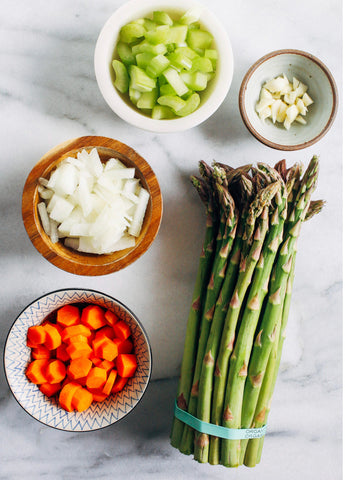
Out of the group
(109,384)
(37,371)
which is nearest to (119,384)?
(109,384)

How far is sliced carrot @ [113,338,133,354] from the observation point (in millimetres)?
1453

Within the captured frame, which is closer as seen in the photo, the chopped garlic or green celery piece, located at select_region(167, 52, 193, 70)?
green celery piece, located at select_region(167, 52, 193, 70)

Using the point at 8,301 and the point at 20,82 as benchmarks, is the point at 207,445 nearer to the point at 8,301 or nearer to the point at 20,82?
the point at 8,301

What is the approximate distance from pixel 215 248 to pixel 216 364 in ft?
1.19

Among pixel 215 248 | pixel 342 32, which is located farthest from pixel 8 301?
pixel 342 32

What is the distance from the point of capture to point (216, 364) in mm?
1402

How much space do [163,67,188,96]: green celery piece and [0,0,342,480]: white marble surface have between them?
0.22 meters

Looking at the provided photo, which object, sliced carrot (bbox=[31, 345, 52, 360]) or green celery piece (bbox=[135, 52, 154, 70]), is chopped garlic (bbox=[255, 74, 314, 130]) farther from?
sliced carrot (bbox=[31, 345, 52, 360])

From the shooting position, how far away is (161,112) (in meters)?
1.41

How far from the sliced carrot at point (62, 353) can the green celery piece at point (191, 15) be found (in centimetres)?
107

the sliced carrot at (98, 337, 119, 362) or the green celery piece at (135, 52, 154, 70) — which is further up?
the green celery piece at (135, 52, 154, 70)

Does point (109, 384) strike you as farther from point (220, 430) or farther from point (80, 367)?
point (220, 430)

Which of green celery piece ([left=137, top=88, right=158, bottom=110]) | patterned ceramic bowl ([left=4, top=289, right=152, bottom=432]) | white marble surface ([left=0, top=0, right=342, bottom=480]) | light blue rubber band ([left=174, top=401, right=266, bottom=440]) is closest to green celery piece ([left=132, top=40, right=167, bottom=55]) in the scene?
green celery piece ([left=137, top=88, right=158, bottom=110])

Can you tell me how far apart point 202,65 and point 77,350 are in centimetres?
95
